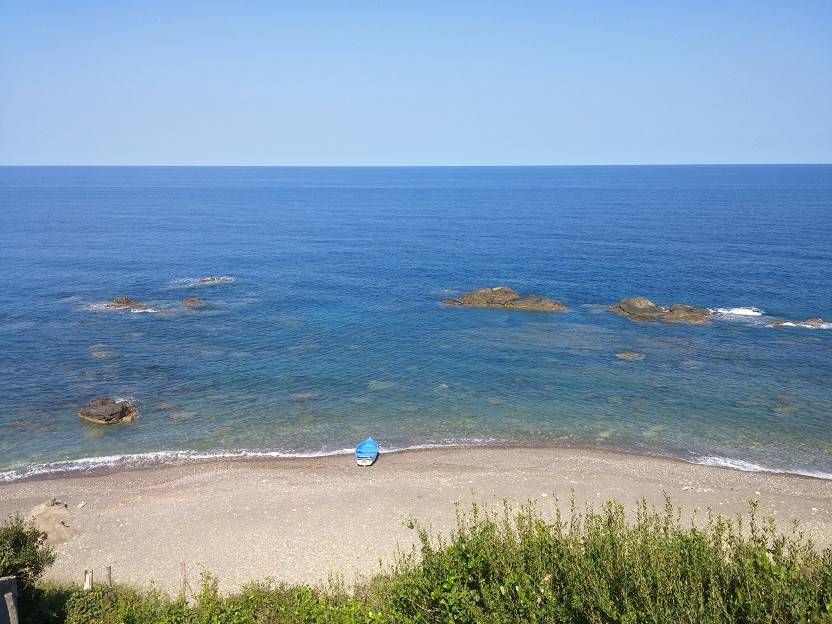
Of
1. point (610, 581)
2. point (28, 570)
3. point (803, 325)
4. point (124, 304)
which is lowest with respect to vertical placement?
point (124, 304)

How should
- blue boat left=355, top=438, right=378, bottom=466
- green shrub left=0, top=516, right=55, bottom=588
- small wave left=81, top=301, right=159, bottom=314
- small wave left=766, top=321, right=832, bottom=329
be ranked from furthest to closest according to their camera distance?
1. small wave left=81, top=301, right=159, bottom=314
2. small wave left=766, top=321, right=832, bottom=329
3. blue boat left=355, top=438, right=378, bottom=466
4. green shrub left=0, top=516, right=55, bottom=588

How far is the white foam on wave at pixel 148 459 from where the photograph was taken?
124 ft

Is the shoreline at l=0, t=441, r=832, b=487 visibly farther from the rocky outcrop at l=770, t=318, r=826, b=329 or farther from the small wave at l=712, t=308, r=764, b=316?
the small wave at l=712, t=308, r=764, b=316

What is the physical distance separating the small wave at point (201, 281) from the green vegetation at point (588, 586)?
65.5m

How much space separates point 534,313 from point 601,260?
30762 mm

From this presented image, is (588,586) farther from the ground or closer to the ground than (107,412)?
farther from the ground

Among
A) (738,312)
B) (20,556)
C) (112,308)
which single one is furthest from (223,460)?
(738,312)

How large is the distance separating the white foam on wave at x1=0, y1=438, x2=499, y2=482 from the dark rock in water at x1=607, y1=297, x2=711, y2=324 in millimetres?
33056

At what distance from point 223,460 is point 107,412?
1043 centimetres

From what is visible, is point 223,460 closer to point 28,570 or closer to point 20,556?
point 28,570

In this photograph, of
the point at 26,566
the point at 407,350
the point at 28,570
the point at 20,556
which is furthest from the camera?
the point at 407,350

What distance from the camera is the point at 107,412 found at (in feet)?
141

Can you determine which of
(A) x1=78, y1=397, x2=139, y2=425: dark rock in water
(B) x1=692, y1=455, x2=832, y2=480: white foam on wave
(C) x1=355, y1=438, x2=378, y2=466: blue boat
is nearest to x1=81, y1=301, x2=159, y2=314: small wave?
(A) x1=78, y1=397, x2=139, y2=425: dark rock in water

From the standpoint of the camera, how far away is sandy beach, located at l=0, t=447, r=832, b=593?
27984 millimetres
